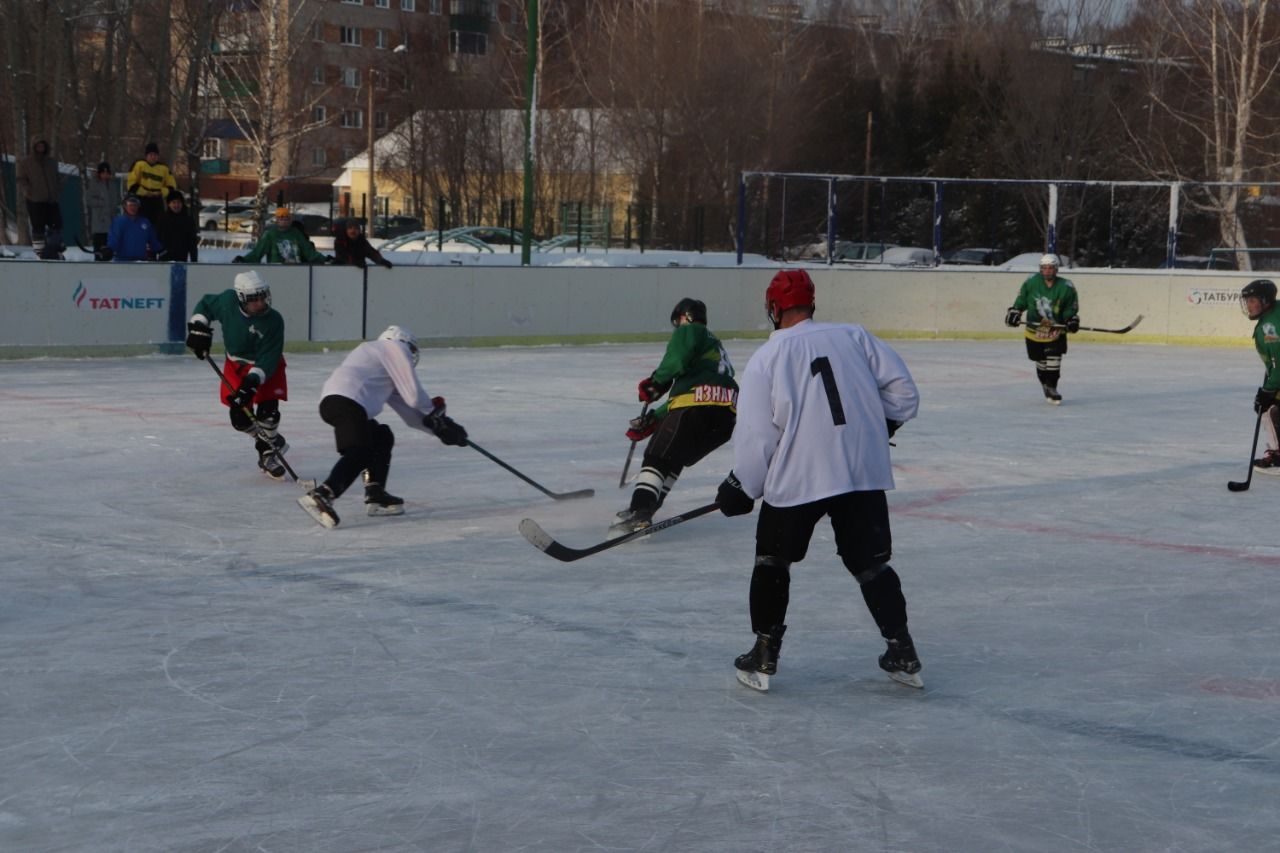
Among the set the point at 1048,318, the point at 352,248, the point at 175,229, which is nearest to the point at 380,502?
the point at 1048,318

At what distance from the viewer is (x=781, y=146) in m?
38.4

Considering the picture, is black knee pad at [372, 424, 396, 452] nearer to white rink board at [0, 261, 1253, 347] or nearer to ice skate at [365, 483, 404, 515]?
ice skate at [365, 483, 404, 515]

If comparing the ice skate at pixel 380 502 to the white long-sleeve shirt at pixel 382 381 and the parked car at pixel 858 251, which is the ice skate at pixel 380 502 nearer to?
the white long-sleeve shirt at pixel 382 381

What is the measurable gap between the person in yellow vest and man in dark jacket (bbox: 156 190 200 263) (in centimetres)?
39

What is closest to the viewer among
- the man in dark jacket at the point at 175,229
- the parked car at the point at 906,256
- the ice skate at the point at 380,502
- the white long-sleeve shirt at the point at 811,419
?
the white long-sleeve shirt at the point at 811,419

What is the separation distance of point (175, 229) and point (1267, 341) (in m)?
10.4

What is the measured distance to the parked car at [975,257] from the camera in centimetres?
2233

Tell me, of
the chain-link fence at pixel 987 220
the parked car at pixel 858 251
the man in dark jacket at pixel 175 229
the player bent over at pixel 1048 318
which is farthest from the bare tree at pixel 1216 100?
the man in dark jacket at pixel 175 229

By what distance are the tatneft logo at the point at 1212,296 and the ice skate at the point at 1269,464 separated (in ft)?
36.4

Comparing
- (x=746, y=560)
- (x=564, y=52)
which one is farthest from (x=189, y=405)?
(x=564, y=52)

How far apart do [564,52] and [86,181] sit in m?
33.1

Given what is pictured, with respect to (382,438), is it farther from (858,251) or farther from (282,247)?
(858,251)

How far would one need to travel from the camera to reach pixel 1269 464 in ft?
29.3

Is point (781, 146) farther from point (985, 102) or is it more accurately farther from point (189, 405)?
point (189, 405)
